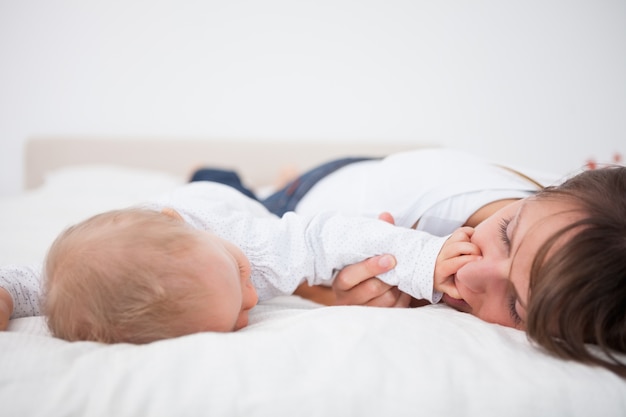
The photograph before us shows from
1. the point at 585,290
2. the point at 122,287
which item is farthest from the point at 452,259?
the point at 122,287

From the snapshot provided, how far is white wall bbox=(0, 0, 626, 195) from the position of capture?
268 centimetres

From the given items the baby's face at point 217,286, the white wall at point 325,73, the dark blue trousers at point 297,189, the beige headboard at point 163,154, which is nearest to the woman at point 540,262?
the baby's face at point 217,286

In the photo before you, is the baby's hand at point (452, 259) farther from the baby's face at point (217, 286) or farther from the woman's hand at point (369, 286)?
the baby's face at point (217, 286)

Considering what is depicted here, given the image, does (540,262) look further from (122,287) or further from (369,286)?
(122,287)

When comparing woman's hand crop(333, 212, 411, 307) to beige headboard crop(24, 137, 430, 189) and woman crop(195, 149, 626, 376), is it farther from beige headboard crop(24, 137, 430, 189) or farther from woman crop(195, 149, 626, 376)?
beige headboard crop(24, 137, 430, 189)

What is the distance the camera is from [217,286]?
62 centimetres

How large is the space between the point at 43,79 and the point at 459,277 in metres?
2.85

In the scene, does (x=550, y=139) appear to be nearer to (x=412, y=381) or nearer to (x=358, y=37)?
(x=358, y=37)

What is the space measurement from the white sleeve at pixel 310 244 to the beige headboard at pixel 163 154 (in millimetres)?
1831

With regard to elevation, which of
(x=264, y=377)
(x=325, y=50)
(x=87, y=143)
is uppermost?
(x=325, y=50)

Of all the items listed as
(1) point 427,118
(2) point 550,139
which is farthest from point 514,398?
(2) point 550,139

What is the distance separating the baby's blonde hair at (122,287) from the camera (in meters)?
0.58

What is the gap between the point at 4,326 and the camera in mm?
658

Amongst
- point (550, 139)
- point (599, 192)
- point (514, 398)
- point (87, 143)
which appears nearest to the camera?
point (514, 398)
